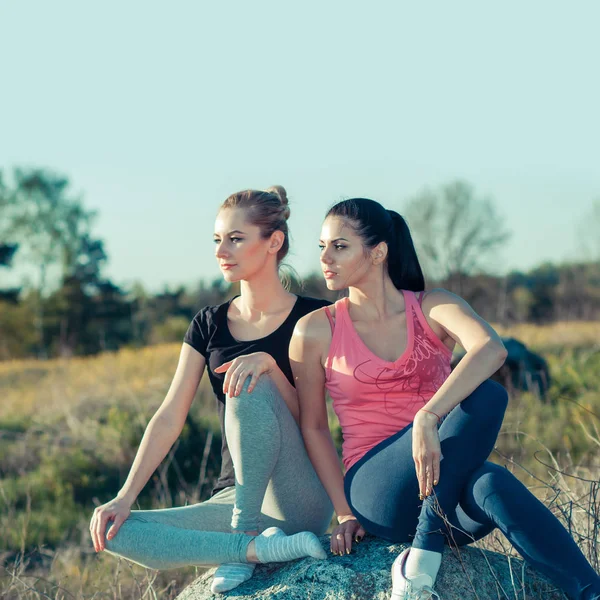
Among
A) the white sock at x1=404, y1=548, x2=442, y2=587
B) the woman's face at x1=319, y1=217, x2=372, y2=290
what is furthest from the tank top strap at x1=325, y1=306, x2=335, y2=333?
the white sock at x1=404, y1=548, x2=442, y2=587

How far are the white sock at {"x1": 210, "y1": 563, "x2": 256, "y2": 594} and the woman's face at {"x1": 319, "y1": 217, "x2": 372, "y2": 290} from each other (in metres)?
0.98

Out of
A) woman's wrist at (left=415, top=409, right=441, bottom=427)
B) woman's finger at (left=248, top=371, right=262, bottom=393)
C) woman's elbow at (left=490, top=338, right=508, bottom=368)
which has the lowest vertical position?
woman's wrist at (left=415, top=409, right=441, bottom=427)

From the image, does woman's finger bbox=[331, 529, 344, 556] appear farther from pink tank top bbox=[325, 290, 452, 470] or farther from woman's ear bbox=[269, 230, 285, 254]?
woman's ear bbox=[269, 230, 285, 254]

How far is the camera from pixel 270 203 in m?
3.24

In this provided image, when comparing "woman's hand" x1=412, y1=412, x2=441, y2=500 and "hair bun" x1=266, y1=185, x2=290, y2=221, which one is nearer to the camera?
"woman's hand" x1=412, y1=412, x2=441, y2=500

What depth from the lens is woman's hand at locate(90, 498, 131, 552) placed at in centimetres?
274

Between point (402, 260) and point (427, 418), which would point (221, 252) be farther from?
point (427, 418)

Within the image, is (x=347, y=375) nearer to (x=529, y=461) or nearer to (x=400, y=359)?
(x=400, y=359)

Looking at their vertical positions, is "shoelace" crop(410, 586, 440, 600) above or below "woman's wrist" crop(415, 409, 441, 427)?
below

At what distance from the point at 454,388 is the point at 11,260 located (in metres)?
29.0

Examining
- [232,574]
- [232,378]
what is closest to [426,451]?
[232,378]

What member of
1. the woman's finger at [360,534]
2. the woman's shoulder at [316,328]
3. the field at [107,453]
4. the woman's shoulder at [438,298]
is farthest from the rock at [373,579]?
the field at [107,453]

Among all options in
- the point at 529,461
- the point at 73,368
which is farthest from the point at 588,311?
the point at 529,461

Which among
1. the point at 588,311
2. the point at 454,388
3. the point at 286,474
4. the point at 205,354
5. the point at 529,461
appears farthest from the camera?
A: the point at 588,311
